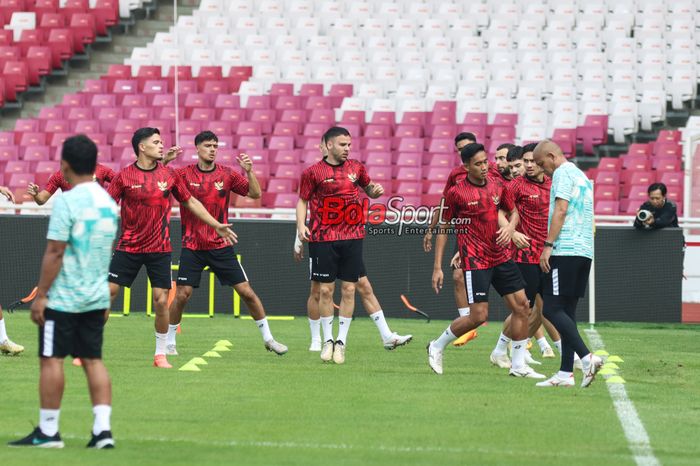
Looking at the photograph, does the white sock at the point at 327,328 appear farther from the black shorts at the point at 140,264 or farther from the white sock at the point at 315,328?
the black shorts at the point at 140,264

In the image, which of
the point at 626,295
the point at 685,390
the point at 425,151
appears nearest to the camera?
the point at 685,390

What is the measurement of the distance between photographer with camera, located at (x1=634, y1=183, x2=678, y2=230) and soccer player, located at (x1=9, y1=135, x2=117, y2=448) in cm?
1100

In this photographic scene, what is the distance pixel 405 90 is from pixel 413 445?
19502mm

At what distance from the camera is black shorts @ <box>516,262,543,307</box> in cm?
1198

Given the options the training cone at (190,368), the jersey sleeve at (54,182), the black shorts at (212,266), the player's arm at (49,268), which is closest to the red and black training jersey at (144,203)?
the black shorts at (212,266)

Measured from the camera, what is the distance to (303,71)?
27109mm

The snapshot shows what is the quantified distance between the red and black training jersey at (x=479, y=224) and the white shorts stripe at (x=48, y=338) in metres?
4.67

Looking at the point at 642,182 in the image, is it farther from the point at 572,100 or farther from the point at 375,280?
the point at 375,280

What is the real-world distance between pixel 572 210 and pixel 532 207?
6.31 ft

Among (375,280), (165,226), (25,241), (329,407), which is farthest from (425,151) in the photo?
(329,407)

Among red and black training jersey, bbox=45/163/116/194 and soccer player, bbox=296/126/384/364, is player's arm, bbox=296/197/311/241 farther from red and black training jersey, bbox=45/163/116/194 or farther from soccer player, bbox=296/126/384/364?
red and black training jersey, bbox=45/163/116/194

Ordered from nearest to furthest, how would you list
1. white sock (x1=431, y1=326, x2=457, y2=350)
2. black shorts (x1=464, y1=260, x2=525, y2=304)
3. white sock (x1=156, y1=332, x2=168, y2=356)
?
black shorts (x1=464, y1=260, x2=525, y2=304) < white sock (x1=431, y1=326, x2=457, y2=350) < white sock (x1=156, y1=332, x2=168, y2=356)

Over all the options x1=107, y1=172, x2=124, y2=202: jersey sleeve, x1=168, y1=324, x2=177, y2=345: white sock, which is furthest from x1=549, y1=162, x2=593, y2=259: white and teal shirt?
x1=168, y1=324, x2=177, y2=345: white sock

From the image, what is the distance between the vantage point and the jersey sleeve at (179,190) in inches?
424
